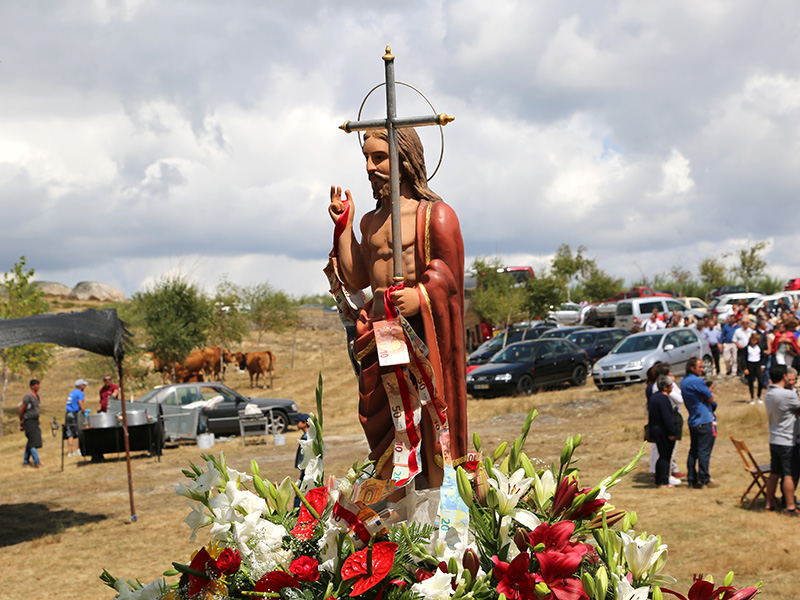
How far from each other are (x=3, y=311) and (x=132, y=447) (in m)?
10.8

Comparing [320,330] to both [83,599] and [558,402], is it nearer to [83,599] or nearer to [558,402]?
[558,402]

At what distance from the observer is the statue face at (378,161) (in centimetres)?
403

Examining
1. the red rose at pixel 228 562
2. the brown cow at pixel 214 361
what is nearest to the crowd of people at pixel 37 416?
the red rose at pixel 228 562

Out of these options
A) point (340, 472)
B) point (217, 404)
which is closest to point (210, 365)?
point (217, 404)

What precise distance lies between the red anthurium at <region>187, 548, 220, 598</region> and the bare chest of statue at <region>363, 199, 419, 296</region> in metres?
1.55

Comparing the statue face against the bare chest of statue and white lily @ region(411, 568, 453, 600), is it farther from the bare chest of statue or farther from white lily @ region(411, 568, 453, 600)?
white lily @ region(411, 568, 453, 600)

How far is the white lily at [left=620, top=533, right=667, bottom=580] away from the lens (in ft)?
9.05

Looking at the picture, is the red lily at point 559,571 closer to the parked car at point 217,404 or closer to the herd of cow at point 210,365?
the parked car at point 217,404

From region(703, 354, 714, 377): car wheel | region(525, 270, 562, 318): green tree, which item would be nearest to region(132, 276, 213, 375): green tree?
region(525, 270, 562, 318): green tree

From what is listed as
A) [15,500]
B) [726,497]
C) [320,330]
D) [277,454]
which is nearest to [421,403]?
[726,497]

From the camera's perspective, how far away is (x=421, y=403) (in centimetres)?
363

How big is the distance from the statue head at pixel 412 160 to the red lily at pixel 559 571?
211 centimetres

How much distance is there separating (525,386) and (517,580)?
19.1 m

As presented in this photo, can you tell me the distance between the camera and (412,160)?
13.5ft
